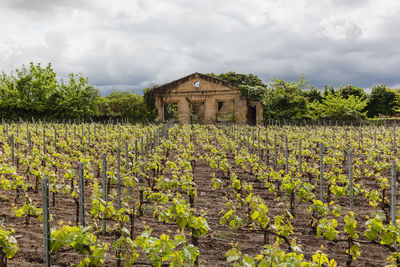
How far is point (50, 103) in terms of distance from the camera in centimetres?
3012

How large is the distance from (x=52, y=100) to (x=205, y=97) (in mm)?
14113

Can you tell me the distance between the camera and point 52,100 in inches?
1189

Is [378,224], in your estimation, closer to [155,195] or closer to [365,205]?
[155,195]

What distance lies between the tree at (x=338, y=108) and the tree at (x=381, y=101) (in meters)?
3.80

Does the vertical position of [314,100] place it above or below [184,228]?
above

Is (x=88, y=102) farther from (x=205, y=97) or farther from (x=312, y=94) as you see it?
(x=312, y=94)

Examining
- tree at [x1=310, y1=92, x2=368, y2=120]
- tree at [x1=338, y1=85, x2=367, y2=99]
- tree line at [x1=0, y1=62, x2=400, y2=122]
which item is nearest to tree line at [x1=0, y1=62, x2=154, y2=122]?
tree line at [x1=0, y1=62, x2=400, y2=122]

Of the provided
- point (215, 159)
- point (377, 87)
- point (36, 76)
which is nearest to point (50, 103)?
point (36, 76)

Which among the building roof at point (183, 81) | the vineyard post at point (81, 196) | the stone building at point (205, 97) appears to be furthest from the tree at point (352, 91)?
the vineyard post at point (81, 196)

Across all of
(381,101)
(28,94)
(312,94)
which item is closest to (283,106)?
→ (312,94)

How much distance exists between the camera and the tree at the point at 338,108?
31.8m

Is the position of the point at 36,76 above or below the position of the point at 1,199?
above

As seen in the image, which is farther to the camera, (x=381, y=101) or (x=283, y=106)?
(x=381, y=101)

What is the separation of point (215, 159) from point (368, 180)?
424 cm
